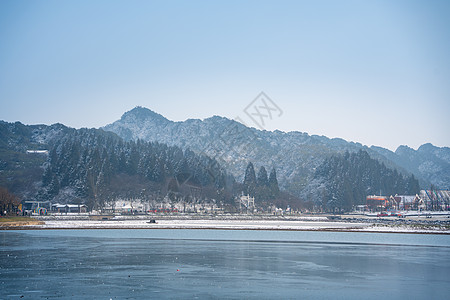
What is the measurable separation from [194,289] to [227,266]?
13.5m

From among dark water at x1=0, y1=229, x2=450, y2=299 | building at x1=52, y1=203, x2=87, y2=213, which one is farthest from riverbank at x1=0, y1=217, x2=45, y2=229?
building at x1=52, y1=203, x2=87, y2=213

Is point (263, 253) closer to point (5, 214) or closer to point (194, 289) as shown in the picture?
point (194, 289)

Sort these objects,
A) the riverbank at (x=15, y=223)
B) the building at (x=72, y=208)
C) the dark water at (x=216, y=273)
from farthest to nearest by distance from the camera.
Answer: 1. the building at (x=72, y=208)
2. the riverbank at (x=15, y=223)
3. the dark water at (x=216, y=273)

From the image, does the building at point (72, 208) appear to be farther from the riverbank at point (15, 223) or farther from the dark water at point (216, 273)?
the dark water at point (216, 273)

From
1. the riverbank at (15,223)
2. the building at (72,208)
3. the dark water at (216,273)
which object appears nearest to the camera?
the dark water at (216,273)

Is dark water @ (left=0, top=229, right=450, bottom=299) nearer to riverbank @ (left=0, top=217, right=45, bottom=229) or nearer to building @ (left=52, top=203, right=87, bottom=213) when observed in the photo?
riverbank @ (left=0, top=217, right=45, bottom=229)

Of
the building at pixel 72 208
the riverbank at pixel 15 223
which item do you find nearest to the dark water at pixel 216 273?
the riverbank at pixel 15 223

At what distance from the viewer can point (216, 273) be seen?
44.8m

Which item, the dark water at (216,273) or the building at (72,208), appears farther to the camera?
the building at (72,208)

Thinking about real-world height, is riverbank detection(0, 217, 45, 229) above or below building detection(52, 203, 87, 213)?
below

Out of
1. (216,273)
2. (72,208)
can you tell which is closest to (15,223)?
(72,208)

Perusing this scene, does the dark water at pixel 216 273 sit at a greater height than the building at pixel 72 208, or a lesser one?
lesser

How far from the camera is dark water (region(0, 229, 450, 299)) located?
35.3m

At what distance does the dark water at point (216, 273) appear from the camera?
3534 cm
